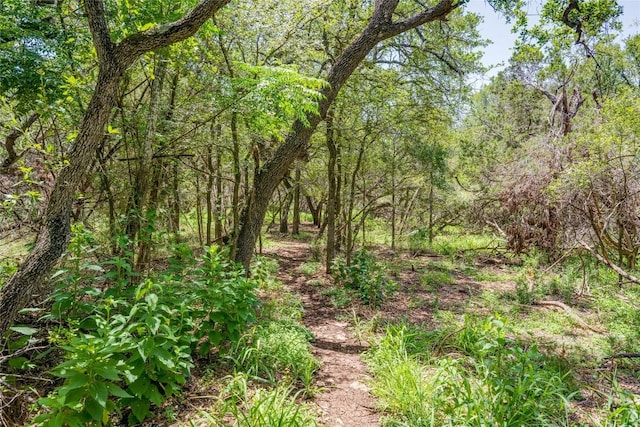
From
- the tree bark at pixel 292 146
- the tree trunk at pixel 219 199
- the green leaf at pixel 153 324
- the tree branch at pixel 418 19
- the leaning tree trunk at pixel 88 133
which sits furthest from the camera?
the tree trunk at pixel 219 199

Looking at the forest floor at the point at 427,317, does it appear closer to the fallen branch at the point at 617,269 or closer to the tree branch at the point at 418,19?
the fallen branch at the point at 617,269

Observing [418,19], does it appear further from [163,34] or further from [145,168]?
[145,168]

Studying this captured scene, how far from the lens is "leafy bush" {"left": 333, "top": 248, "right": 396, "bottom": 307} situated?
5473 mm

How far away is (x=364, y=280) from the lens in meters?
5.85

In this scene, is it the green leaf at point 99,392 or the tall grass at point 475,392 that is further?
the tall grass at point 475,392

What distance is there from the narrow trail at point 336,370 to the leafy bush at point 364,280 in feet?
1.82

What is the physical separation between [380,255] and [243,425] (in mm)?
7812

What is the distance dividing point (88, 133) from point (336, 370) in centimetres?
281

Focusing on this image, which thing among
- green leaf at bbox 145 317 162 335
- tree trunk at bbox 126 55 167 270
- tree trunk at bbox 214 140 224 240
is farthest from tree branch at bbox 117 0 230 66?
tree trunk at bbox 214 140 224 240

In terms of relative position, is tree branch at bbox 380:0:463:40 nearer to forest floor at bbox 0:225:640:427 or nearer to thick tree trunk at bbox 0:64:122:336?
thick tree trunk at bbox 0:64:122:336

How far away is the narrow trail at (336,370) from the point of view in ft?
8.88

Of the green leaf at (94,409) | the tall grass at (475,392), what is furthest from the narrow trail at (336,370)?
the green leaf at (94,409)

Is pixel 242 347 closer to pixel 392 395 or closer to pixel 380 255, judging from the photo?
pixel 392 395

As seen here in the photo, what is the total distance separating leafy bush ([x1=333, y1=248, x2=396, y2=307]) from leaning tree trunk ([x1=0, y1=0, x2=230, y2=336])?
4094 mm
